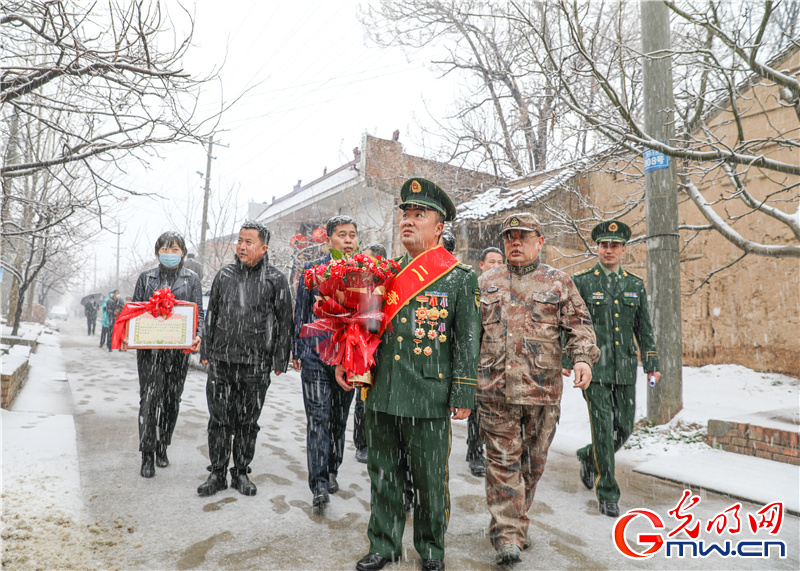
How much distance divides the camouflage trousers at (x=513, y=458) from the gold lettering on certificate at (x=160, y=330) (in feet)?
8.04

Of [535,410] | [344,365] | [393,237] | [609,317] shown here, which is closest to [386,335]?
[344,365]

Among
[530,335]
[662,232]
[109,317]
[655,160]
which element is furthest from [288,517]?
[109,317]

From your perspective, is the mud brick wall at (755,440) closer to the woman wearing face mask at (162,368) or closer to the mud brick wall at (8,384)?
the woman wearing face mask at (162,368)

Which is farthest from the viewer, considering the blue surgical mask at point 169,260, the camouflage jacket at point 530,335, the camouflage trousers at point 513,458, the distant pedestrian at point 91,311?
the distant pedestrian at point 91,311

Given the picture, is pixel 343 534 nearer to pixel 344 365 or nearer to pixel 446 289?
pixel 344 365

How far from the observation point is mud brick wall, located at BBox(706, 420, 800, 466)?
4.92 metres

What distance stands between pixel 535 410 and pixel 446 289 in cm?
104

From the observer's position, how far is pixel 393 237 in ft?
51.3

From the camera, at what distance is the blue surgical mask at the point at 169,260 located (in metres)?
4.43

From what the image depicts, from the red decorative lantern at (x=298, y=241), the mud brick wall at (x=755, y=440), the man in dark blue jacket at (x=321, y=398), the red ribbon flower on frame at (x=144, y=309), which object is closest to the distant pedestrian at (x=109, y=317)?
the red decorative lantern at (x=298, y=241)

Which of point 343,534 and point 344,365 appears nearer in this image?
point 344,365

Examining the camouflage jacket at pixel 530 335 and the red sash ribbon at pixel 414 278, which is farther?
the camouflage jacket at pixel 530 335

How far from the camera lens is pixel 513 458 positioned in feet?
10.2

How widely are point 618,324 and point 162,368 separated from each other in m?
3.74
